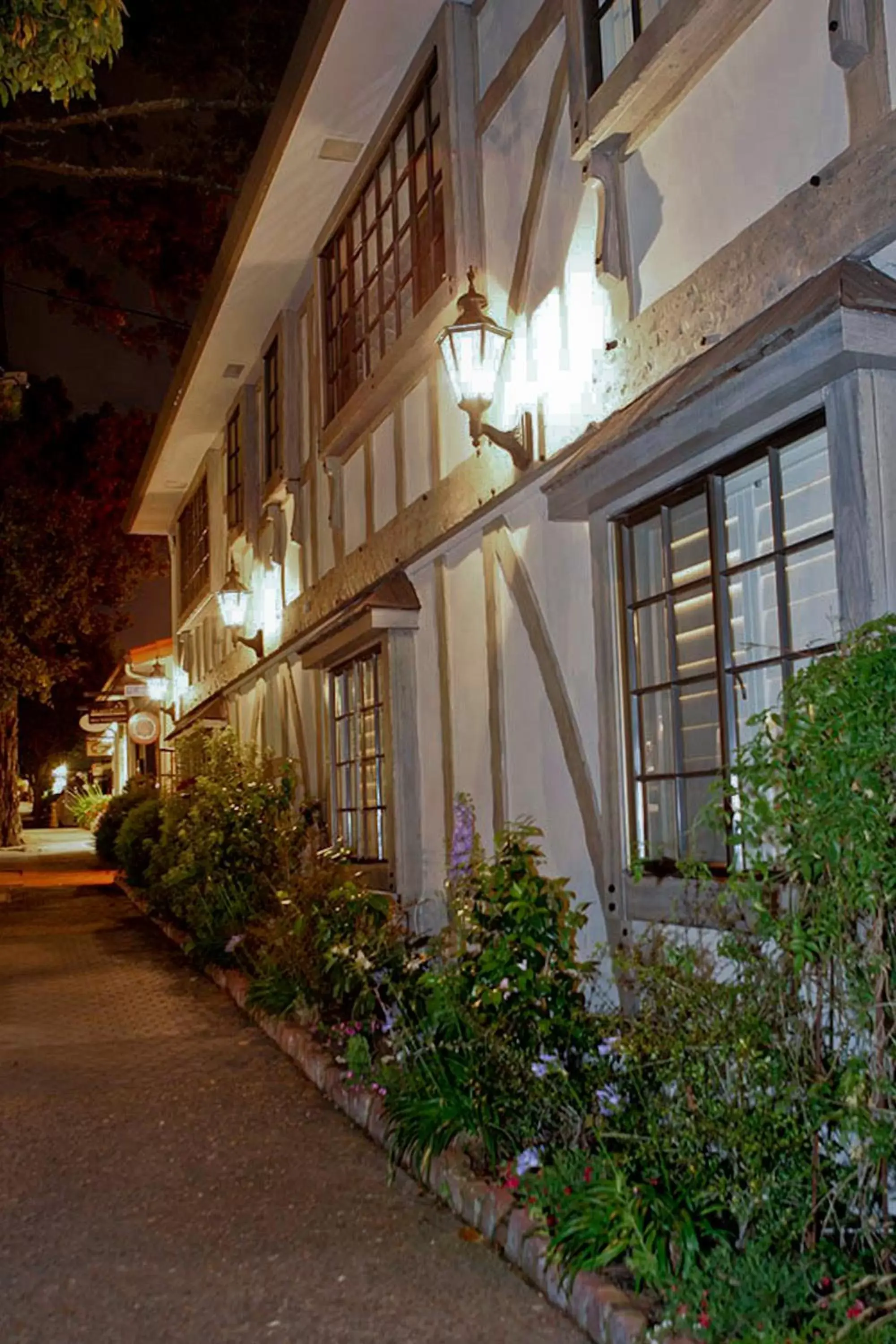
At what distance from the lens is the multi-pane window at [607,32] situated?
5.77 metres

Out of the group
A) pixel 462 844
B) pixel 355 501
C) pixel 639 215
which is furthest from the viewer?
pixel 355 501

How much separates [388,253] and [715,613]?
5.22 m

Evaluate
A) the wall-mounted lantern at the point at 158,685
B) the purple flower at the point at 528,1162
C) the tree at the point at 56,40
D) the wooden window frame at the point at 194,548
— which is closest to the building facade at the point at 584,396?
the purple flower at the point at 528,1162

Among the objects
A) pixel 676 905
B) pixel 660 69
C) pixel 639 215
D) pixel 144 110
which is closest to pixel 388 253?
pixel 639 215

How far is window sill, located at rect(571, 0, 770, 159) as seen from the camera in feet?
15.9

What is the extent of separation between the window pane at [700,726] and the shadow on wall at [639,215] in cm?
168

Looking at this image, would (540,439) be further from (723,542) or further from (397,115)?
(397,115)

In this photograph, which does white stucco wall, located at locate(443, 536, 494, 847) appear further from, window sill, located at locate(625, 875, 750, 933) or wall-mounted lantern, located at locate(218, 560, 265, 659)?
wall-mounted lantern, located at locate(218, 560, 265, 659)

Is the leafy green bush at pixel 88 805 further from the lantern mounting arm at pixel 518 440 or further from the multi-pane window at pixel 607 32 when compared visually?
the multi-pane window at pixel 607 32

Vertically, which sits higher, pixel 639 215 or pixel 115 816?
pixel 639 215

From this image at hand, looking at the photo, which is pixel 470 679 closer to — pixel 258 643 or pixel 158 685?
pixel 258 643

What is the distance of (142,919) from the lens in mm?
15938

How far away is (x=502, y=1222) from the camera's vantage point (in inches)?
174

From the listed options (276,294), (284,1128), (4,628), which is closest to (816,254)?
(284,1128)
